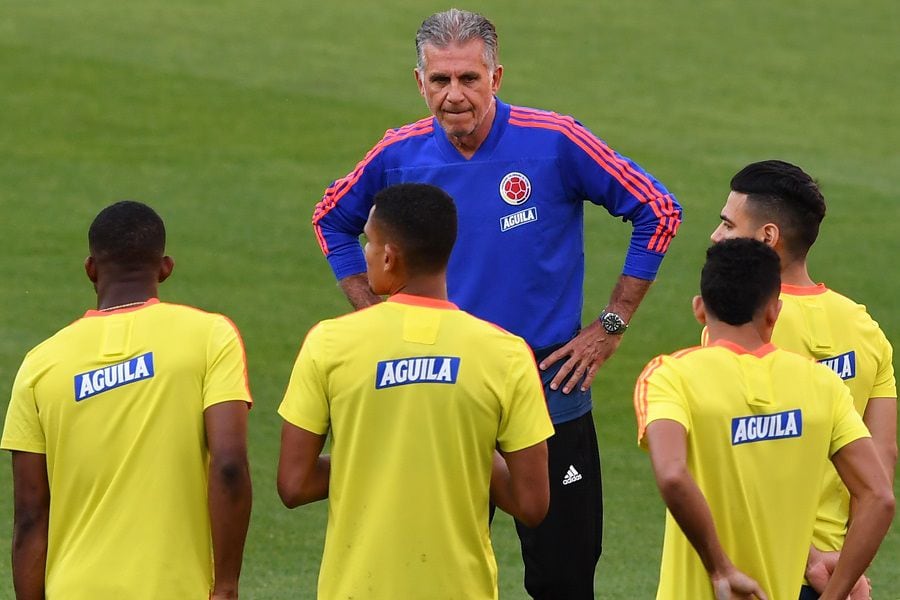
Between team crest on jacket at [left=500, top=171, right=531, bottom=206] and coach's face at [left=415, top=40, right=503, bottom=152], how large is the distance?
214 millimetres

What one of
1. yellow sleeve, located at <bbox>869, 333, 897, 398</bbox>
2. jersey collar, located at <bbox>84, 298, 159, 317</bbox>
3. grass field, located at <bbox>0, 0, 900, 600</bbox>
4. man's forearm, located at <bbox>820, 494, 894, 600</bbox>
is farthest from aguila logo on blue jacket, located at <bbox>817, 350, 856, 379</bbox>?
grass field, located at <bbox>0, 0, 900, 600</bbox>

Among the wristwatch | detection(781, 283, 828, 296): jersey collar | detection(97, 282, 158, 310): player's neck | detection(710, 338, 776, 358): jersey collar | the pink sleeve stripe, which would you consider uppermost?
the pink sleeve stripe

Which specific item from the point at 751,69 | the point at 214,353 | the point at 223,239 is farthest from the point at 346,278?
the point at 751,69

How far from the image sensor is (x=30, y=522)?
448cm

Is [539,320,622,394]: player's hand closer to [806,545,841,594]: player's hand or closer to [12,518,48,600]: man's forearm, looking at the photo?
[806,545,841,594]: player's hand

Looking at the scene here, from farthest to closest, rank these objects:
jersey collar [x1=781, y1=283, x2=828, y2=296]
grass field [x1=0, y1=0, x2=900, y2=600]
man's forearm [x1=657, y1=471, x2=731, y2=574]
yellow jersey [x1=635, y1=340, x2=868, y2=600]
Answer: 1. grass field [x1=0, y1=0, x2=900, y2=600]
2. jersey collar [x1=781, y1=283, x2=828, y2=296]
3. yellow jersey [x1=635, y1=340, x2=868, y2=600]
4. man's forearm [x1=657, y1=471, x2=731, y2=574]

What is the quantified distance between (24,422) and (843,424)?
7.35 feet


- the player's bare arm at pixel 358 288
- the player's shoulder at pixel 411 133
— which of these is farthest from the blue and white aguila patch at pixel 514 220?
the player's bare arm at pixel 358 288

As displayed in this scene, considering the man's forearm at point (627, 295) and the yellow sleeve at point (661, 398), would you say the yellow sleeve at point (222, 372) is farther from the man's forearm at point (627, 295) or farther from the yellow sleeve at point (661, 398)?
the man's forearm at point (627, 295)

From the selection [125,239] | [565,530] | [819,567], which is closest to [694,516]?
[819,567]

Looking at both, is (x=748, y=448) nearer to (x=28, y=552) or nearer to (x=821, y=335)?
(x=821, y=335)

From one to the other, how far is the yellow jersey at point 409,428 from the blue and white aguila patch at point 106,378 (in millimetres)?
432

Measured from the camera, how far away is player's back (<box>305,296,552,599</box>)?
13.9 feet

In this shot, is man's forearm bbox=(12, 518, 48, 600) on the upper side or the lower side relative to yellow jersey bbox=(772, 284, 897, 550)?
lower
